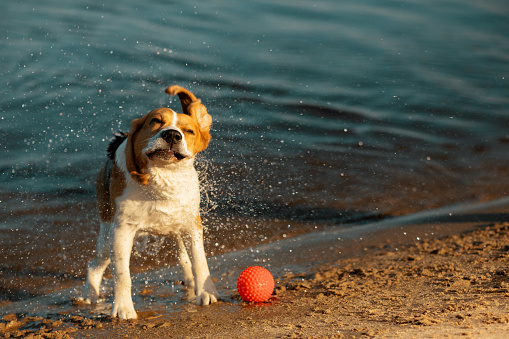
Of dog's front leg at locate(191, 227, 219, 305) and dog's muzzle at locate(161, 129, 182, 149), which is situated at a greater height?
dog's muzzle at locate(161, 129, 182, 149)

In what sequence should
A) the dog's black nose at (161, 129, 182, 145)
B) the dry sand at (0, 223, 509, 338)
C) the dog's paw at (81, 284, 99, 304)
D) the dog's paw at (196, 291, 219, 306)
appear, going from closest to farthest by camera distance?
the dry sand at (0, 223, 509, 338) < the dog's black nose at (161, 129, 182, 145) < the dog's paw at (196, 291, 219, 306) < the dog's paw at (81, 284, 99, 304)

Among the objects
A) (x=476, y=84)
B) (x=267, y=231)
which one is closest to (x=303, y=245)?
(x=267, y=231)

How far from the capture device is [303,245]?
6.42m

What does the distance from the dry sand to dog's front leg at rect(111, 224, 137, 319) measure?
0.14 metres

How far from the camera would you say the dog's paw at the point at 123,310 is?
14.7ft

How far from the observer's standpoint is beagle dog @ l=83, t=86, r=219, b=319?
4297mm

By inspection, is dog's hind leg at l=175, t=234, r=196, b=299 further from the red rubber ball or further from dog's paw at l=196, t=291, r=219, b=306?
the red rubber ball

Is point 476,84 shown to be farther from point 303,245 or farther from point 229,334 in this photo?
point 229,334

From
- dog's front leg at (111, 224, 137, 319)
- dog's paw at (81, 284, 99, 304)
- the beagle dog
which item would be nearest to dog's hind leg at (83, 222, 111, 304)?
dog's paw at (81, 284, 99, 304)

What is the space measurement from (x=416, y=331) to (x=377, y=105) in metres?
11.9

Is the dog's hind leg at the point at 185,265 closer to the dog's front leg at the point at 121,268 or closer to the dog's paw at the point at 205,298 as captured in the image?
the dog's paw at the point at 205,298

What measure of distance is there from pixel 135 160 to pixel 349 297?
6.22 ft

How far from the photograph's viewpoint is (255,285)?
14.8 ft

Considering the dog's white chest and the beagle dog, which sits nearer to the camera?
the beagle dog
